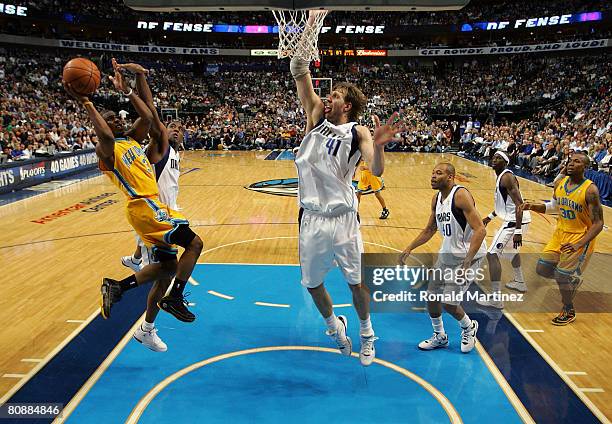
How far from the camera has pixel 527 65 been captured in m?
35.6

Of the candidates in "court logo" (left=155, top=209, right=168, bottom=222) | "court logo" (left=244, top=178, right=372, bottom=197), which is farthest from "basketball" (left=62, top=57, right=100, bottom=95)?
"court logo" (left=244, top=178, right=372, bottom=197)

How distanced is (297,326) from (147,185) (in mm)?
2076

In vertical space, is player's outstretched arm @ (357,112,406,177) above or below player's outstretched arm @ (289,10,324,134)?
below

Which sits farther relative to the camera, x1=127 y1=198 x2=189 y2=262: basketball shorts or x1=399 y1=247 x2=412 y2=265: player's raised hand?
x1=399 y1=247 x2=412 y2=265: player's raised hand

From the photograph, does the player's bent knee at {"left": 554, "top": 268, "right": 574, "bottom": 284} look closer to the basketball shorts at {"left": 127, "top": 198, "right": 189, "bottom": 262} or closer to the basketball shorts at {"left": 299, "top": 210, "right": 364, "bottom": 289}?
the basketball shorts at {"left": 299, "top": 210, "right": 364, "bottom": 289}

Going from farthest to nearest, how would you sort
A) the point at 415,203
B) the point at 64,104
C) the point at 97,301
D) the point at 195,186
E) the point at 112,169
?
the point at 64,104
the point at 195,186
the point at 415,203
the point at 97,301
the point at 112,169

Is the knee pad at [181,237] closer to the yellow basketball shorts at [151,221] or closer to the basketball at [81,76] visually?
the yellow basketball shorts at [151,221]

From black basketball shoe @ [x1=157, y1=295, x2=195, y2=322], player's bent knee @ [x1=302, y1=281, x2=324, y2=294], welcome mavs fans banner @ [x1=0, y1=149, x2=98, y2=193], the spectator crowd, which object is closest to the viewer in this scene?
player's bent knee @ [x1=302, y1=281, x2=324, y2=294]

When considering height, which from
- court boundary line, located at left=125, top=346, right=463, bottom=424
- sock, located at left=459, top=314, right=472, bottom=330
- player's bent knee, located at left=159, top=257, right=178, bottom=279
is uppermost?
player's bent knee, located at left=159, top=257, right=178, bottom=279

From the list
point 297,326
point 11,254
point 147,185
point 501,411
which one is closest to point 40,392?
point 147,185

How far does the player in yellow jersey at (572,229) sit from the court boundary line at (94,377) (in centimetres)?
430

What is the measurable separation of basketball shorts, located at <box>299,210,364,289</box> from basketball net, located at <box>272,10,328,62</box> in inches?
58.0

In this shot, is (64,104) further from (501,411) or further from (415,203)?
(501,411)

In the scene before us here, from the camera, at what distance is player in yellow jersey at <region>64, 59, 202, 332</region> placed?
13.3 ft
